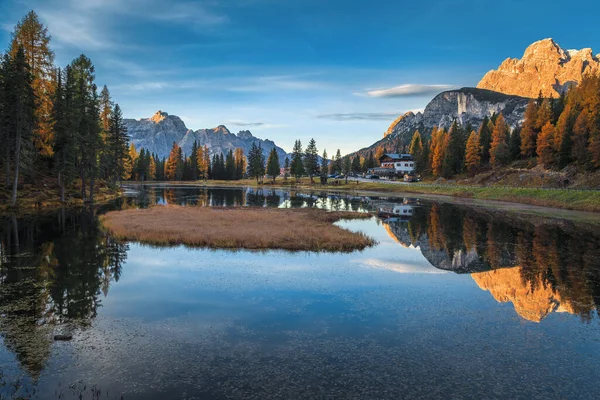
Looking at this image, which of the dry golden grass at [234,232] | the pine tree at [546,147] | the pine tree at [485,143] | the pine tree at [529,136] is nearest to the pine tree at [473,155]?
the pine tree at [485,143]

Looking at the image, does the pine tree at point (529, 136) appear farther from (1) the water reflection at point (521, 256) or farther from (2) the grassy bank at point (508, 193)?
(1) the water reflection at point (521, 256)

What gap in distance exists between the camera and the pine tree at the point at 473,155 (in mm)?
113231

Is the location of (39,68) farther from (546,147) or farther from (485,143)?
(485,143)

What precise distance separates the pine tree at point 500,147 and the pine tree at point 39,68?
4112 inches

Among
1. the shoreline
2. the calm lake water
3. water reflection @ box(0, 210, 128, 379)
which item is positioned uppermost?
the shoreline

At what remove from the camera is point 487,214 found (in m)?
56.7

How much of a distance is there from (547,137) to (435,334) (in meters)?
95.5

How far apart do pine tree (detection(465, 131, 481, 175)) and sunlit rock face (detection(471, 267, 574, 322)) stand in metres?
98.6

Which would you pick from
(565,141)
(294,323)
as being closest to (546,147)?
(565,141)

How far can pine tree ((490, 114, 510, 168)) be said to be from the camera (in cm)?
10462

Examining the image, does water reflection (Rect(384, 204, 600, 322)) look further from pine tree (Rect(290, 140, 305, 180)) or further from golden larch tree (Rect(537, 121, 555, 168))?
pine tree (Rect(290, 140, 305, 180))

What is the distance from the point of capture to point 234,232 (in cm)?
3462

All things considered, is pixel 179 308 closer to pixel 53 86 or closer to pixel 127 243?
pixel 127 243

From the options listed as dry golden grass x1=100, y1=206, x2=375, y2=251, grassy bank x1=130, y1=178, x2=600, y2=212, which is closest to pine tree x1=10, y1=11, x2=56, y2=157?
dry golden grass x1=100, y1=206, x2=375, y2=251
